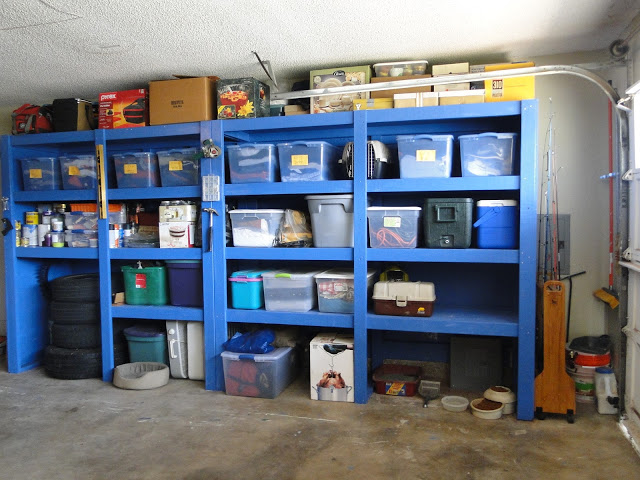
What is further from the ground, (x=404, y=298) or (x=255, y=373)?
(x=404, y=298)

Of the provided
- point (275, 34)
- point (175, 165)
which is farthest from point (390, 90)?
point (175, 165)

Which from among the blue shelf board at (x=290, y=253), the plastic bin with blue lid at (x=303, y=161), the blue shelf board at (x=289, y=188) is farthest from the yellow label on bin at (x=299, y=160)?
the blue shelf board at (x=290, y=253)

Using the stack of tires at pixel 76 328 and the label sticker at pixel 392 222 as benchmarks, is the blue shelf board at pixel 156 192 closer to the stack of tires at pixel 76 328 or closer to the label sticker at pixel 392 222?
the stack of tires at pixel 76 328

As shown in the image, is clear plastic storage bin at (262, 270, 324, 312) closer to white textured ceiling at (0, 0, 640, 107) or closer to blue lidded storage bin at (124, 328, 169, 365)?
blue lidded storage bin at (124, 328, 169, 365)

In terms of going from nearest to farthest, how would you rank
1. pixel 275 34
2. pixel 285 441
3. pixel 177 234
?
pixel 285 441
pixel 275 34
pixel 177 234

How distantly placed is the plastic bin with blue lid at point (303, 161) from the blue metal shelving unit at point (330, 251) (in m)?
0.09

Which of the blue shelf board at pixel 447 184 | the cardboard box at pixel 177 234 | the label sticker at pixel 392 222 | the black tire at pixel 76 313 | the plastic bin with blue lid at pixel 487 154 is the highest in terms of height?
the plastic bin with blue lid at pixel 487 154

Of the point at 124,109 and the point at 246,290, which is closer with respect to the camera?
the point at 246,290

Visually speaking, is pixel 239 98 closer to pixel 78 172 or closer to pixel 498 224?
pixel 78 172

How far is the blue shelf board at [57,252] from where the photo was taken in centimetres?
438

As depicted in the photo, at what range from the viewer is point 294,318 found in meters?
3.87

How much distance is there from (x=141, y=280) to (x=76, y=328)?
718mm

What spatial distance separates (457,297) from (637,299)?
1.31 m

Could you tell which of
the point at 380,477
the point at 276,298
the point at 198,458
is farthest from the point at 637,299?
the point at 198,458
